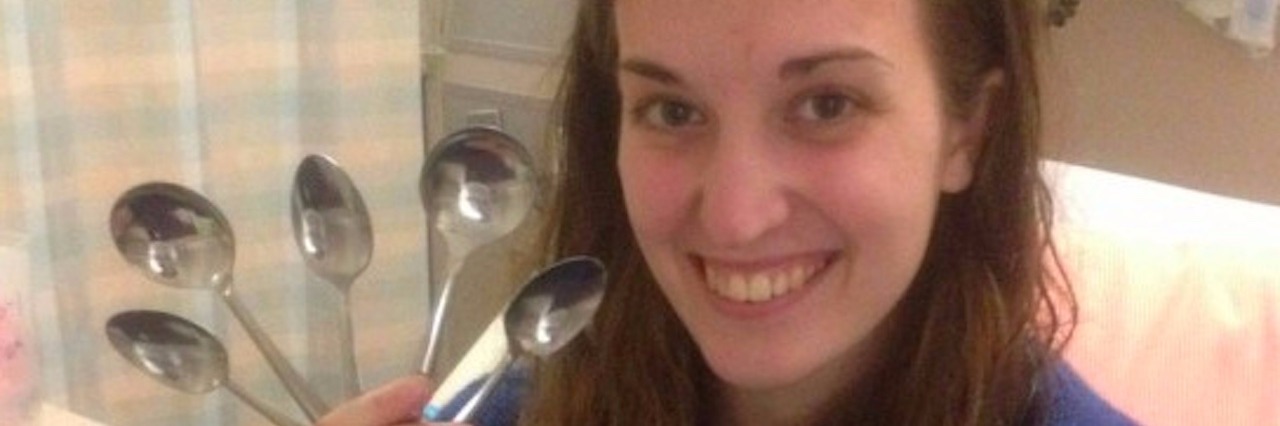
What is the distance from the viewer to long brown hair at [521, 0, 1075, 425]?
868 mm

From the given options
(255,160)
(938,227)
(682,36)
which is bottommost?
(255,160)

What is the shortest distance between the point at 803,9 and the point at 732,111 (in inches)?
2.3

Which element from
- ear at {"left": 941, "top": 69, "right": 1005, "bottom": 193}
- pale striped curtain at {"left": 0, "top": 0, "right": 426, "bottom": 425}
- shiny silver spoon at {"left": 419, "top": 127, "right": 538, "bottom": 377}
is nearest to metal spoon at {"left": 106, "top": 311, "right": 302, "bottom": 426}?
shiny silver spoon at {"left": 419, "top": 127, "right": 538, "bottom": 377}

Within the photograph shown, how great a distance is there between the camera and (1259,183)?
4.63 ft

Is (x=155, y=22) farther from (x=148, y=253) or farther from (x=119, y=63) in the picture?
(x=148, y=253)

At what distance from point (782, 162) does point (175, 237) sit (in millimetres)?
290

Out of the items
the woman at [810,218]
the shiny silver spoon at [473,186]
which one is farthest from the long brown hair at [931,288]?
the shiny silver spoon at [473,186]

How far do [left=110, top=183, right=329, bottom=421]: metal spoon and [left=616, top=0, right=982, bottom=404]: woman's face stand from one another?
0.21 m

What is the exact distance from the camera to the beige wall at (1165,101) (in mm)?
1391

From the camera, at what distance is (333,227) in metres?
0.78

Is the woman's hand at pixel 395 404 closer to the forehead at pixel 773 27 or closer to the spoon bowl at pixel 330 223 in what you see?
the spoon bowl at pixel 330 223

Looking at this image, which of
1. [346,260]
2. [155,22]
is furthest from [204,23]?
[346,260]

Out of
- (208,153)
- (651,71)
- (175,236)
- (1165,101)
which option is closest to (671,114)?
(651,71)

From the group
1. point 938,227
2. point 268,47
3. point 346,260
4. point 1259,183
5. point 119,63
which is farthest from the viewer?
point 268,47
